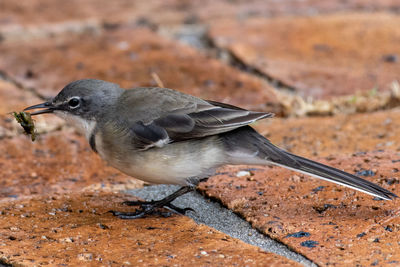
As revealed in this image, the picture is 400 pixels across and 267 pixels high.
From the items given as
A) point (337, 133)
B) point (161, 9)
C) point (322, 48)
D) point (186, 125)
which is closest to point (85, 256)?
point (186, 125)

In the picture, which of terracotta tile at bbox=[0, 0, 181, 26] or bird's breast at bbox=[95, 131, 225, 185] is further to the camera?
terracotta tile at bbox=[0, 0, 181, 26]

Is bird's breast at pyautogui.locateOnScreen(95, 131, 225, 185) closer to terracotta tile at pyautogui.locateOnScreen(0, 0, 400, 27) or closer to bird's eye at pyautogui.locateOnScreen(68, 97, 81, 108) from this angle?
bird's eye at pyautogui.locateOnScreen(68, 97, 81, 108)

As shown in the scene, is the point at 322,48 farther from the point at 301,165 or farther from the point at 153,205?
the point at 153,205

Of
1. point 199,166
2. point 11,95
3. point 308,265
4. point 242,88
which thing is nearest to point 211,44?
point 242,88

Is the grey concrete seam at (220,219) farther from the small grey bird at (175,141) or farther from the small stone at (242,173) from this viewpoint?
the small stone at (242,173)

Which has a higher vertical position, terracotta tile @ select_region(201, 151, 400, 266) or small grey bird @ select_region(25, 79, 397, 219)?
small grey bird @ select_region(25, 79, 397, 219)

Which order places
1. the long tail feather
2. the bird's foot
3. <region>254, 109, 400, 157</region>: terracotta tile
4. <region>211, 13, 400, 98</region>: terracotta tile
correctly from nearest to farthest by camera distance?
the long tail feather < the bird's foot < <region>254, 109, 400, 157</region>: terracotta tile < <region>211, 13, 400, 98</region>: terracotta tile

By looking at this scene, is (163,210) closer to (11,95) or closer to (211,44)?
(11,95)

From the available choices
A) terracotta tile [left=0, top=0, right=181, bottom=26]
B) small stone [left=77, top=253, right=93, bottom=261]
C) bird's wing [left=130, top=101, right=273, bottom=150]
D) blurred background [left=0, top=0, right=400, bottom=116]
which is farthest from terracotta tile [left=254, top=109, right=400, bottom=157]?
terracotta tile [left=0, top=0, right=181, bottom=26]
